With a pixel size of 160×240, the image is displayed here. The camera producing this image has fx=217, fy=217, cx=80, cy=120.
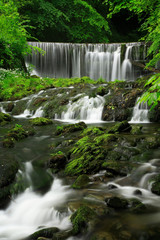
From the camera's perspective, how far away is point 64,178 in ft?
17.5

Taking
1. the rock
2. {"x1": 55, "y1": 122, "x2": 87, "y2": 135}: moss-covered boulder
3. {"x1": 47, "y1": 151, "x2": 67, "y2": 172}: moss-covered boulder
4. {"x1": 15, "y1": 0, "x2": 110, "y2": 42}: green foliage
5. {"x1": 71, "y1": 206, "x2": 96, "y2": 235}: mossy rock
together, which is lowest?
{"x1": 71, "y1": 206, "x2": 96, "y2": 235}: mossy rock

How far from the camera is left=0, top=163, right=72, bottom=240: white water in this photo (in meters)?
3.79

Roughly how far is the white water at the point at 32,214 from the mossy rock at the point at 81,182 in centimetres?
19

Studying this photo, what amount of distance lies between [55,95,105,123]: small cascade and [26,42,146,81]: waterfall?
810cm

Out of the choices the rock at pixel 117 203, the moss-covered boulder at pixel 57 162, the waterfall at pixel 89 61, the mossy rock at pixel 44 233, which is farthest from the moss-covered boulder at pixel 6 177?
the waterfall at pixel 89 61

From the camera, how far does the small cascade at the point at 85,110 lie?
12062mm

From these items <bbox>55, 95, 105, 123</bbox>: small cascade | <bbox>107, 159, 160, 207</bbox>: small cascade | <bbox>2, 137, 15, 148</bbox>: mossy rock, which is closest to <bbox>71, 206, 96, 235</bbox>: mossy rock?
<bbox>107, 159, 160, 207</bbox>: small cascade

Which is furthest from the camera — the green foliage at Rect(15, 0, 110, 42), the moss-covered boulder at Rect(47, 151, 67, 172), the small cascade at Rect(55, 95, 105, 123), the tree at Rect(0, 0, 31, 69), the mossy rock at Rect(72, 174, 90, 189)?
the green foliage at Rect(15, 0, 110, 42)

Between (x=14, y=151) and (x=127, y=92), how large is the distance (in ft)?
24.4

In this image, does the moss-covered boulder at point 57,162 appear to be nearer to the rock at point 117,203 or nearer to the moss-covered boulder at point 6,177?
the moss-covered boulder at point 6,177

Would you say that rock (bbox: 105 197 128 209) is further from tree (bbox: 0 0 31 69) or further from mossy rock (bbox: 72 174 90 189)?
tree (bbox: 0 0 31 69)

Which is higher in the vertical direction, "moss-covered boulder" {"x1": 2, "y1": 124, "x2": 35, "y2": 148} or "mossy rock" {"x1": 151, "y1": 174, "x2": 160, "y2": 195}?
"moss-covered boulder" {"x1": 2, "y1": 124, "x2": 35, "y2": 148}

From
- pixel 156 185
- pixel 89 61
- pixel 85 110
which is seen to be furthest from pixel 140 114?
pixel 89 61

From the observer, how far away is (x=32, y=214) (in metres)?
4.24
